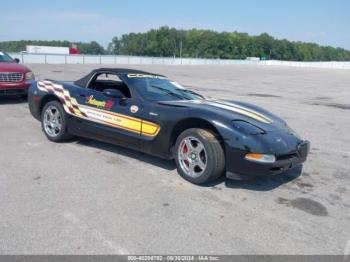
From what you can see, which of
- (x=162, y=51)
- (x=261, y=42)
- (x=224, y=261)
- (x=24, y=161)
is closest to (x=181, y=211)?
(x=224, y=261)

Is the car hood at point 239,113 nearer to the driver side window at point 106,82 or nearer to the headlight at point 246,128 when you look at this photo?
the headlight at point 246,128

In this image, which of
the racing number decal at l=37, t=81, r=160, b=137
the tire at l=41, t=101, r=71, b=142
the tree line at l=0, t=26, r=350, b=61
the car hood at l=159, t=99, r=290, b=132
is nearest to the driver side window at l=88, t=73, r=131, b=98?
the racing number decal at l=37, t=81, r=160, b=137

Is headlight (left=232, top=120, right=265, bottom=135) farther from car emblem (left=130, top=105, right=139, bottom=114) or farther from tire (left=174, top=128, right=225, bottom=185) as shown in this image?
car emblem (left=130, top=105, right=139, bottom=114)

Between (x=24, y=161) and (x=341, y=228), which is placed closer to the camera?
(x=341, y=228)

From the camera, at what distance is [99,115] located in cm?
527

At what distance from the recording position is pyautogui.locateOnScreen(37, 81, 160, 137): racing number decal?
15.6 feet

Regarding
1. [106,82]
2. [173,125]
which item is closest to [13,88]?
[106,82]

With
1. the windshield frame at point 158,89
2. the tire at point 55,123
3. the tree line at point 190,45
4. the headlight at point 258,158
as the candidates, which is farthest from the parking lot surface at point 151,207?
the tree line at point 190,45

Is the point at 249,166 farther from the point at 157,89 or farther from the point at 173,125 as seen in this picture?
the point at 157,89

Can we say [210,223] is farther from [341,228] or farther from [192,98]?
[192,98]

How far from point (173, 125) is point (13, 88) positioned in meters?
6.63

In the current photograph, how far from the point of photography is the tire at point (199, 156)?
13.5ft

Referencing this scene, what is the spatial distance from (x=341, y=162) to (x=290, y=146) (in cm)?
181

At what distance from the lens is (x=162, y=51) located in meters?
117
